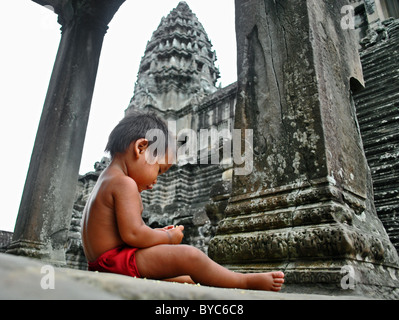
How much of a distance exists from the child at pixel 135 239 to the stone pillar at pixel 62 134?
204 cm

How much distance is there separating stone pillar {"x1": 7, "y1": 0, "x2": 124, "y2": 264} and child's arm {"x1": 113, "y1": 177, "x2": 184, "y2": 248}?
7.25ft

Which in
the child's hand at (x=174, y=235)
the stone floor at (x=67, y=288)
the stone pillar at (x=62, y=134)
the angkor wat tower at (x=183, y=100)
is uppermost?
the angkor wat tower at (x=183, y=100)

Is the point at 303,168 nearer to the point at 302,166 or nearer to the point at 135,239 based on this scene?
the point at 302,166

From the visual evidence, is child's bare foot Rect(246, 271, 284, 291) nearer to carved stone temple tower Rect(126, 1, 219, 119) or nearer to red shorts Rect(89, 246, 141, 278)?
red shorts Rect(89, 246, 141, 278)

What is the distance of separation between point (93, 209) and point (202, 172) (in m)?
13.7

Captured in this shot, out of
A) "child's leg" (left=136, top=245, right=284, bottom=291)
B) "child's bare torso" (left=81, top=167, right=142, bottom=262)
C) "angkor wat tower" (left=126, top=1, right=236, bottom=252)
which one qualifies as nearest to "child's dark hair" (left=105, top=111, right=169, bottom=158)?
"child's bare torso" (left=81, top=167, right=142, bottom=262)

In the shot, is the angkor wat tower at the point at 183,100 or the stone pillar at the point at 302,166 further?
the angkor wat tower at the point at 183,100

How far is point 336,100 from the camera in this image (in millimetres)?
1819

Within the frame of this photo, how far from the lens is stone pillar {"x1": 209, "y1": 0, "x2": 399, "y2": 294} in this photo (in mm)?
1340

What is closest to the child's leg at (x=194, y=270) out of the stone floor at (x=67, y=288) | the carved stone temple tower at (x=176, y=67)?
the stone floor at (x=67, y=288)

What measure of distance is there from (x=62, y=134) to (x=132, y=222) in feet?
8.47

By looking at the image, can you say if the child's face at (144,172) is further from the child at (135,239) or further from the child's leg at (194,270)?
the child's leg at (194,270)

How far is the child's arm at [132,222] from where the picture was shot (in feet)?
3.98
